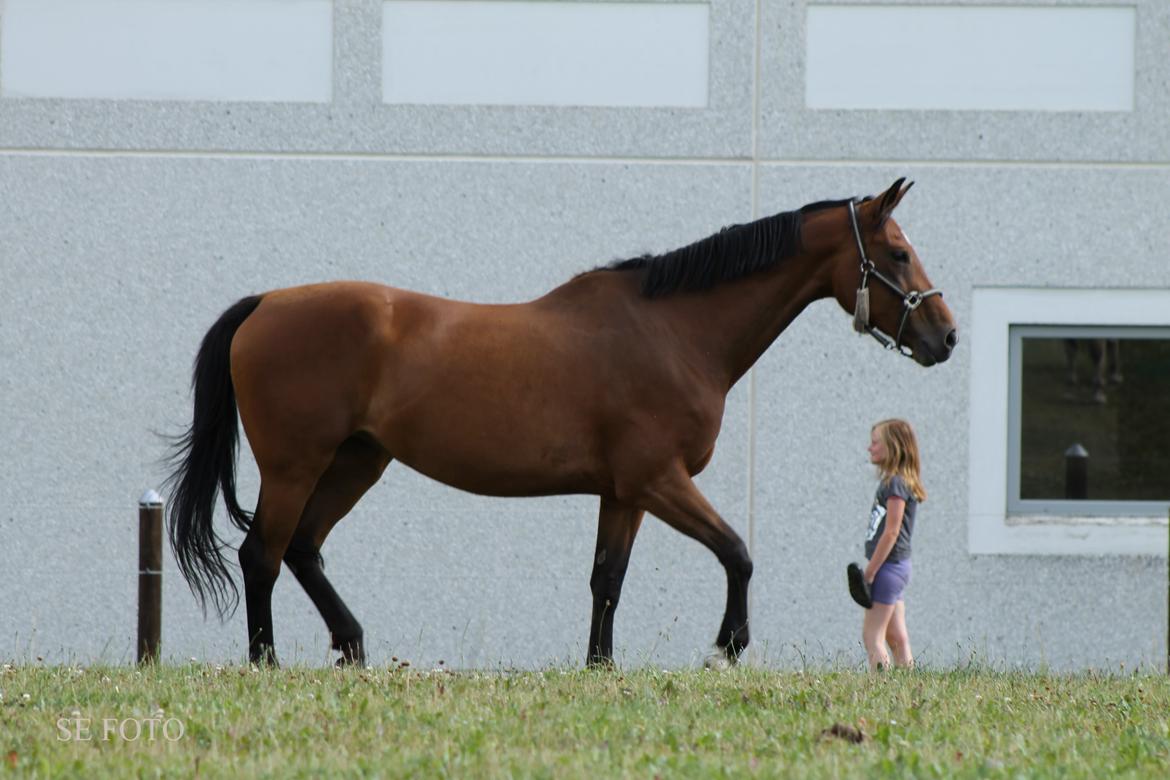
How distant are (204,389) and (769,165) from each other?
3.68 m

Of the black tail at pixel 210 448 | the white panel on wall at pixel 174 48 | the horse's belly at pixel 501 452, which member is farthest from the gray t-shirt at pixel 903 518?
the white panel on wall at pixel 174 48

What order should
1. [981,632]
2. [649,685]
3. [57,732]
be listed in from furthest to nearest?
1. [981,632]
2. [649,685]
3. [57,732]

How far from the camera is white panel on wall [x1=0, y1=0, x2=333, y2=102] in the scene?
323 inches

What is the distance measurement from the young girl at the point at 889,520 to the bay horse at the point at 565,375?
1215mm

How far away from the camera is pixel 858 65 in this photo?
816 cm

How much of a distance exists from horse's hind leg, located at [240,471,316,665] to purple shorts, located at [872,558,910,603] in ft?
9.08

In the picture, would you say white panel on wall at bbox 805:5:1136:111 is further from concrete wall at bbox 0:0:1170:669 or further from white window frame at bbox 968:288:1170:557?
white window frame at bbox 968:288:1170:557

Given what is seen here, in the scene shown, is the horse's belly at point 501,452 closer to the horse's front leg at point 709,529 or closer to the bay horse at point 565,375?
the bay horse at point 565,375

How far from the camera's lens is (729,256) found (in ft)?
18.9

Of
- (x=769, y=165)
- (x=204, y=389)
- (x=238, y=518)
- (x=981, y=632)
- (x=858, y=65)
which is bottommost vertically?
(x=981, y=632)

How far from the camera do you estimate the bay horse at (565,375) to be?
5594 millimetres

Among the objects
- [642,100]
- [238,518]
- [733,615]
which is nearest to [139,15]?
[642,100]


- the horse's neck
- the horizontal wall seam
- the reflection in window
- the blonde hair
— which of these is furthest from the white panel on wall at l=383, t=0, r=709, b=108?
the horse's neck

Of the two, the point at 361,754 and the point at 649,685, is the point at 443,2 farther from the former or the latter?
the point at 361,754
